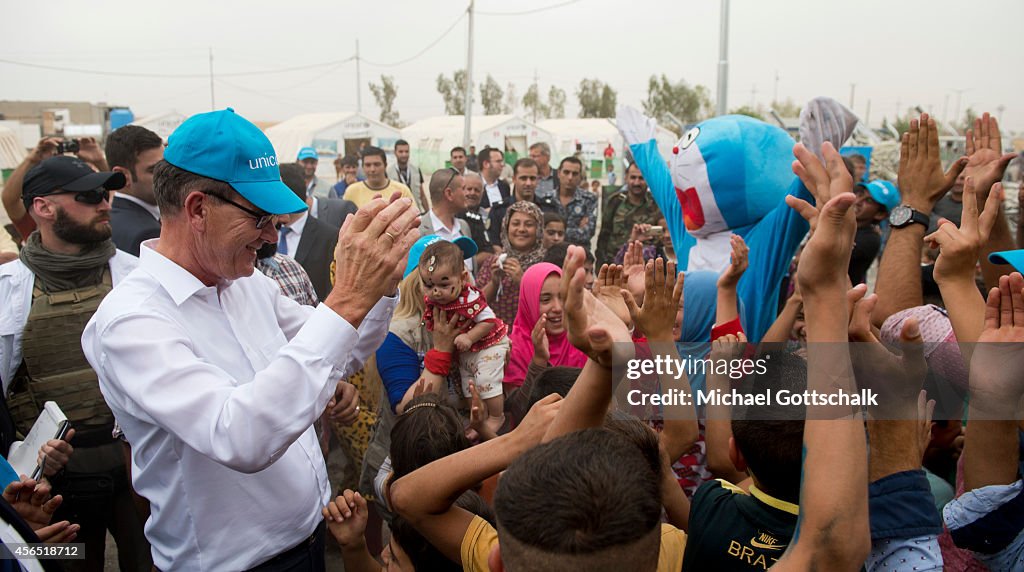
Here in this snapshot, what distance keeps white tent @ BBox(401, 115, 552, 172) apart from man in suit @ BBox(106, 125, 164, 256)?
26.0 meters

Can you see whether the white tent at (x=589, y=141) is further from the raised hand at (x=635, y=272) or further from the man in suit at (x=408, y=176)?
the raised hand at (x=635, y=272)

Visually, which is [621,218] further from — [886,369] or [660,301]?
[886,369]

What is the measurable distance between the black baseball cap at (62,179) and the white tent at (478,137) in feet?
87.7

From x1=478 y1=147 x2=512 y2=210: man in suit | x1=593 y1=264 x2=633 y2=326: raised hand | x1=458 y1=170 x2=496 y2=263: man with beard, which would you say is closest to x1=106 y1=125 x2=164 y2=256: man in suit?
x1=593 y1=264 x2=633 y2=326: raised hand

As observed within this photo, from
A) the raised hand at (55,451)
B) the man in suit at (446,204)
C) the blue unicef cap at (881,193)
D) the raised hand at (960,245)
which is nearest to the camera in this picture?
the raised hand at (960,245)

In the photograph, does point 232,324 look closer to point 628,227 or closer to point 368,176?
point 628,227

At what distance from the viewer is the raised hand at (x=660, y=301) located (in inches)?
69.0

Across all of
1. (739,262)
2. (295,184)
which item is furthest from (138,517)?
(739,262)

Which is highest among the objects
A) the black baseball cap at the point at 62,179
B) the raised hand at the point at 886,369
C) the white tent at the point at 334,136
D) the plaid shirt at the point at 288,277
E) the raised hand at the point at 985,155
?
the white tent at the point at 334,136

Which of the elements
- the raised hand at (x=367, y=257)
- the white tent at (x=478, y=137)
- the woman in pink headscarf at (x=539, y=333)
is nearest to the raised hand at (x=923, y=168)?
the woman in pink headscarf at (x=539, y=333)

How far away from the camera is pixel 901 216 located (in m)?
2.50

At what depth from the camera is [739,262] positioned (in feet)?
7.86

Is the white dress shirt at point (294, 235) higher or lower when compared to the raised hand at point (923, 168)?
lower

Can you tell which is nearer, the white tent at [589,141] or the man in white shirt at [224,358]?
the man in white shirt at [224,358]
